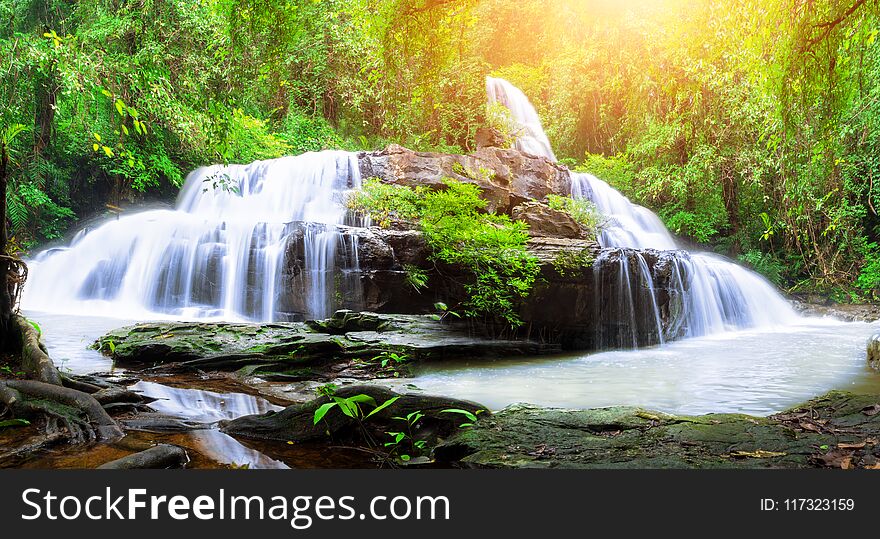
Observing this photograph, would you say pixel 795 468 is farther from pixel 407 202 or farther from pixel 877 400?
pixel 407 202

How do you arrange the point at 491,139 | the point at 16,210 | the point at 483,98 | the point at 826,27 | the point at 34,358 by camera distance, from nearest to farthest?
1. the point at 826,27
2. the point at 34,358
3. the point at 16,210
4. the point at 491,139
5. the point at 483,98

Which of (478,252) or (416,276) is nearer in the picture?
(478,252)

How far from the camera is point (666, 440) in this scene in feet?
11.1

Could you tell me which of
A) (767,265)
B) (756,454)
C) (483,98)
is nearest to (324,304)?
(756,454)

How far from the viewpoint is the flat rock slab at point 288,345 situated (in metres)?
6.50

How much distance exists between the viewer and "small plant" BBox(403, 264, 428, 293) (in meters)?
9.30

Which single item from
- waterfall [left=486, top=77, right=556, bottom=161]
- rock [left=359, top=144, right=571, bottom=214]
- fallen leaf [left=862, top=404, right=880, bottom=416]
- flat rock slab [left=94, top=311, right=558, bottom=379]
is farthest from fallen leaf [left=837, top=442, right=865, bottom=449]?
waterfall [left=486, top=77, right=556, bottom=161]

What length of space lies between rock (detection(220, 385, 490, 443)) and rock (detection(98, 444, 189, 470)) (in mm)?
699

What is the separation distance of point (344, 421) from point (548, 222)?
972cm

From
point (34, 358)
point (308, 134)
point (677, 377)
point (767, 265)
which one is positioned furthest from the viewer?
point (308, 134)

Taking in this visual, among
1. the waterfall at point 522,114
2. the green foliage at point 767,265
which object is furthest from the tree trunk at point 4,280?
the green foliage at point 767,265

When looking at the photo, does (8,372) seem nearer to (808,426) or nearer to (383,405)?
(383,405)

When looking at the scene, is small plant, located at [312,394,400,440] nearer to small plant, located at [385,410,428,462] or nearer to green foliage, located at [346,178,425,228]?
small plant, located at [385,410,428,462]

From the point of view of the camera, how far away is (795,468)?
282cm
